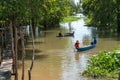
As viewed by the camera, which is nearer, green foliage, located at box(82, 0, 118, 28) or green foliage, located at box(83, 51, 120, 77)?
green foliage, located at box(83, 51, 120, 77)

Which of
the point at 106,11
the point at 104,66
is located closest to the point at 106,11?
the point at 106,11

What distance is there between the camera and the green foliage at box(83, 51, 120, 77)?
17.2m

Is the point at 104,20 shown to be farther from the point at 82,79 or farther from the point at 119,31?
the point at 82,79

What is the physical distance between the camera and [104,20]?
162 feet

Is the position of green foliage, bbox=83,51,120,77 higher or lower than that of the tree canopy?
lower

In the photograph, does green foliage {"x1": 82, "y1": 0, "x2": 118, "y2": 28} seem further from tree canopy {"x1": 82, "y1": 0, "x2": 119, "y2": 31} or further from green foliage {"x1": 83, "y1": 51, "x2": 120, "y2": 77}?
green foliage {"x1": 83, "y1": 51, "x2": 120, "y2": 77}

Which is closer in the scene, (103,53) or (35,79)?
(35,79)

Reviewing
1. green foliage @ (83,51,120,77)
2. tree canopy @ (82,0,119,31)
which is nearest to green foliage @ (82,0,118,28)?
tree canopy @ (82,0,119,31)

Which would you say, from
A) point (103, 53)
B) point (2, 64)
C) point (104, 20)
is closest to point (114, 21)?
point (104, 20)

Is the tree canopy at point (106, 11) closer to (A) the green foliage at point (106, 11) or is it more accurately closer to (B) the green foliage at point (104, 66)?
(A) the green foliage at point (106, 11)

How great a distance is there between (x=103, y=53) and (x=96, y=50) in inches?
413

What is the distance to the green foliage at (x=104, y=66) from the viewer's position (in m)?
17.2

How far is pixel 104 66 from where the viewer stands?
18.1m

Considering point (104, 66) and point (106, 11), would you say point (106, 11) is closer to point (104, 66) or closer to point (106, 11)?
point (106, 11)
